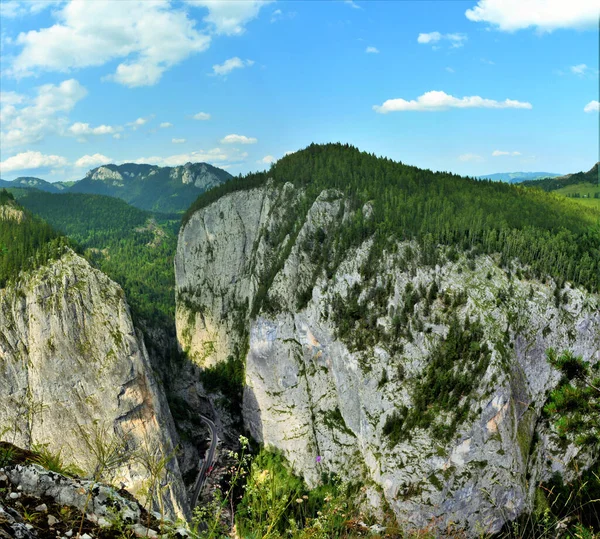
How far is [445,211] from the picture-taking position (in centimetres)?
7912

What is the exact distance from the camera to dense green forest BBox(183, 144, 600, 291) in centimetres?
7012

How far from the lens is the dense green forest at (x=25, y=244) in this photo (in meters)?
63.3

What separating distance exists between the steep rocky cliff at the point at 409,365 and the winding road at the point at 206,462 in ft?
24.3

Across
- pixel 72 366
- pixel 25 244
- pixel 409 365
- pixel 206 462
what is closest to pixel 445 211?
pixel 409 365

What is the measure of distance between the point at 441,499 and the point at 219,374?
174ft

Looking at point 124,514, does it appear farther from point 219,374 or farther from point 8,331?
point 219,374

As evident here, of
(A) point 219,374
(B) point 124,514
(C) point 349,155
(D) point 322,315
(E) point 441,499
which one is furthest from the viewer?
(C) point 349,155

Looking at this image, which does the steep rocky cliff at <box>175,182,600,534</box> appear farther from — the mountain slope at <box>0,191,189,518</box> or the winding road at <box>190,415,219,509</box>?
the mountain slope at <box>0,191,189,518</box>

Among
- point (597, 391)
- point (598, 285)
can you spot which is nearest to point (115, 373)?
point (597, 391)

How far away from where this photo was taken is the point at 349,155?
4097 inches

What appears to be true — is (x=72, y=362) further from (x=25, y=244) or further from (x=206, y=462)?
(x=206, y=462)

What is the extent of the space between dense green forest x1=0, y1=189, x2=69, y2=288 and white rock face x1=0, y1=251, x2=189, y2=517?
8.21 feet

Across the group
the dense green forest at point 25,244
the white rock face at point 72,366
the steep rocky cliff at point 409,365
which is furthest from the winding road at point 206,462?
the dense green forest at point 25,244

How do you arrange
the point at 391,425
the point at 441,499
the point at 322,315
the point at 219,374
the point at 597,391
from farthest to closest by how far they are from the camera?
the point at 219,374
the point at 322,315
the point at 391,425
the point at 441,499
the point at 597,391
